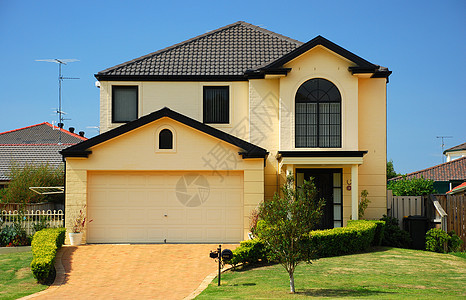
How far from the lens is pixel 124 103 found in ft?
73.7

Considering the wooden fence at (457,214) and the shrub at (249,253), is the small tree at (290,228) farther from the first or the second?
the wooden fence at (457,214)

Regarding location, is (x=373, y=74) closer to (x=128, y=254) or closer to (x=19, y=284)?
(x=128, y=254)

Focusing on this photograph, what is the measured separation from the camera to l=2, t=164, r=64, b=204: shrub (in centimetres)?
2438

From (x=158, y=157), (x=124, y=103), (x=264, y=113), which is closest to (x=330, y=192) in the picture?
(x=264, y=113)

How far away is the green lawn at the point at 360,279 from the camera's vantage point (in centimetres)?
1142

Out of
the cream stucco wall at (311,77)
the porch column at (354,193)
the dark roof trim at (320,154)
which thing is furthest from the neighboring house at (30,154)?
the porch column at (354,193)

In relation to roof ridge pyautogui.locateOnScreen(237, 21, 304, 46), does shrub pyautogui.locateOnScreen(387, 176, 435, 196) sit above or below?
below

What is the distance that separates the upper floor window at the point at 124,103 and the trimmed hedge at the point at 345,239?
31.9ft

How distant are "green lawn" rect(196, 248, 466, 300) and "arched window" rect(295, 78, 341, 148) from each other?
17.3 ft

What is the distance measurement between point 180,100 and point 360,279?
11890 mm

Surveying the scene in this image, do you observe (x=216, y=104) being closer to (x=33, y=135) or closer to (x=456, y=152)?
(x=33, y=135)

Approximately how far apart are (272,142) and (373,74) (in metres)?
4.95

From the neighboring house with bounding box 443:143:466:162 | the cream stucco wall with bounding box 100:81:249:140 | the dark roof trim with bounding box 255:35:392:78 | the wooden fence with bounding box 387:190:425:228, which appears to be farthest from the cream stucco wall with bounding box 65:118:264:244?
the neighboring house with bounding box 443:143:466:162

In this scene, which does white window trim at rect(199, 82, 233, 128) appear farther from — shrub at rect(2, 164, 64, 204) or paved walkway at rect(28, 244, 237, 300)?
shrub at rect(2, 164, 64, 204)
